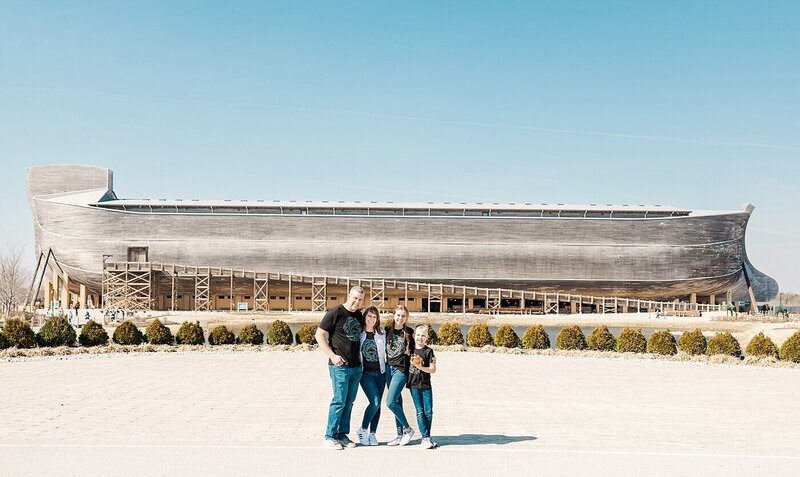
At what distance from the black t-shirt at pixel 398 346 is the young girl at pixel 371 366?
0.26ft

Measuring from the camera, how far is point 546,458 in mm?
9211

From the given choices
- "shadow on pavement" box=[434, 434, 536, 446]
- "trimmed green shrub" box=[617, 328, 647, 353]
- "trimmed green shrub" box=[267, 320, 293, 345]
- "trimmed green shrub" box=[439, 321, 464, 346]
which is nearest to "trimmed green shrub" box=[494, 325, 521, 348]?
"trimmed green shrub" box=[439, 321, 464, 346]

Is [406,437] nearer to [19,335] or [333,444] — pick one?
[333,444]

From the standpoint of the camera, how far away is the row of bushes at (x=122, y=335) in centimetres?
2714

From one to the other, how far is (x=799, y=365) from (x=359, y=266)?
6917 centimetres

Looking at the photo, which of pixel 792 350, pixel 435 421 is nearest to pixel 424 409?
pixel 435 421

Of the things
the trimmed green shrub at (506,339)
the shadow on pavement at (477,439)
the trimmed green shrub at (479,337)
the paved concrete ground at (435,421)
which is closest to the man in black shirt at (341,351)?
the paved concrete ground at (435,421)

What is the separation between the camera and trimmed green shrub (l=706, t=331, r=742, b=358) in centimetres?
2605

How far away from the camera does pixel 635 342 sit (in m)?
28.1

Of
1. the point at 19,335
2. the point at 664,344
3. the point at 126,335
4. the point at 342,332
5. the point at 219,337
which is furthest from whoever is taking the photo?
the point at 219,337

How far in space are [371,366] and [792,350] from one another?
64.4 ft

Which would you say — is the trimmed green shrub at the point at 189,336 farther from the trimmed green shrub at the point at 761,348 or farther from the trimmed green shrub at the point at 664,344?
the trimmed green shrub at the point at 761,348

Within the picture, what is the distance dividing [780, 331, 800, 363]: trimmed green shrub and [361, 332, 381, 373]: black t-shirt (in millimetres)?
A: 19545

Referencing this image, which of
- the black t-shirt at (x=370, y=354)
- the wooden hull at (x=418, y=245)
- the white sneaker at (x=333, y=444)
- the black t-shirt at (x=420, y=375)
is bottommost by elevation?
the white sneaker at (x=333, y=444)
